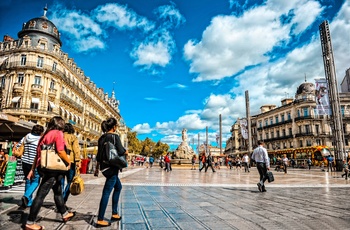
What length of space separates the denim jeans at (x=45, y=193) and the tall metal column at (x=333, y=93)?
21.0 metres

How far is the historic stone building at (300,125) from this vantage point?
4431 centimetres

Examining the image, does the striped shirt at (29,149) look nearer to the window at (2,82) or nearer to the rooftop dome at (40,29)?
the window at (2,82)

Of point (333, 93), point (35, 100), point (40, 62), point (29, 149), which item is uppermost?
point (40, 62)

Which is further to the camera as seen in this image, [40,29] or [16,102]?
[40,29]

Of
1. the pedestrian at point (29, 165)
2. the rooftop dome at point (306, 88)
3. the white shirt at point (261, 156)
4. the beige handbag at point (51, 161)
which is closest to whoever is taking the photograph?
the beige handbag at point (51, 161)

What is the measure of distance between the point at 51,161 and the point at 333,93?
2168cm

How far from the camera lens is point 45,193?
3.09 m

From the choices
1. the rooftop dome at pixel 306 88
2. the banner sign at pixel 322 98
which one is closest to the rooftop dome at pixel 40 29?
the banner sign at pixel 322 98

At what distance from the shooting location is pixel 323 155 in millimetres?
28719

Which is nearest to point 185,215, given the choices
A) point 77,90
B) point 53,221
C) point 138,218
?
point 138,218

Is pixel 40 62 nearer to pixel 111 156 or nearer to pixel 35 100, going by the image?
pixel 35 100

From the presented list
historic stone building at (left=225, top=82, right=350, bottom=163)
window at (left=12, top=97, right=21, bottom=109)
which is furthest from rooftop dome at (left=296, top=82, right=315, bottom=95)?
window at (left=12, top=97, right=21, bottom=109)

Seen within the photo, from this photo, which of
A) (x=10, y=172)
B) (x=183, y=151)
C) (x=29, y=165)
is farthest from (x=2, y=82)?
(x=29, y=165)

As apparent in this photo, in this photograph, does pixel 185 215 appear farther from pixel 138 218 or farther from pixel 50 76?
pixel 50 76
